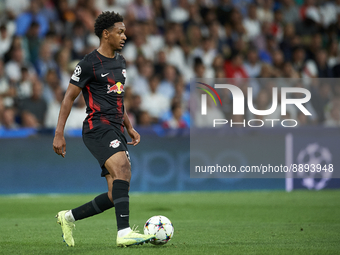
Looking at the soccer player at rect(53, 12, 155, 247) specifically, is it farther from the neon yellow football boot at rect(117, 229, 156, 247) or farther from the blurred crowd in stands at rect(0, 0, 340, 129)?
the blurred crowd in stands at rect(0, 0, 340, 129)

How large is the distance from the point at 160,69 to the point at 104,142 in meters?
8.60

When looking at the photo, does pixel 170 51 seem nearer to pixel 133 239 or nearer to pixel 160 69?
pixel 160 69

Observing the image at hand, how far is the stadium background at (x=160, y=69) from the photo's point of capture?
1188 cm

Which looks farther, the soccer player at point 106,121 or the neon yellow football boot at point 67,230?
the neon yellow football boot at point 67,230

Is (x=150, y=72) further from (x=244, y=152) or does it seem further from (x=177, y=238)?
(x=177, y=238)

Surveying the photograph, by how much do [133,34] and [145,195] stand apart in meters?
4.64

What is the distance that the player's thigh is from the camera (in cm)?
566

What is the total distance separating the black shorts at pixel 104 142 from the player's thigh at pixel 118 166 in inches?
1.7

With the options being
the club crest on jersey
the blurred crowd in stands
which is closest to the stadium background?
the blurred crowd in stands

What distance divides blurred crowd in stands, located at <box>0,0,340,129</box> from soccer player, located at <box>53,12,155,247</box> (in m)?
6.24

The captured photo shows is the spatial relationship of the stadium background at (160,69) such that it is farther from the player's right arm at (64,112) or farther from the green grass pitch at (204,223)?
the player's right arm at (64,112)

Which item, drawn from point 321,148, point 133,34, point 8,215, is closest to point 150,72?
point 133,34

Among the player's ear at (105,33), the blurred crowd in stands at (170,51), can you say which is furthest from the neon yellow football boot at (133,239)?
the blurred crowd in stands at (170,51)

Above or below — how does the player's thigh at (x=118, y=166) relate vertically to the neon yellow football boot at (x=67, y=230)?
above
